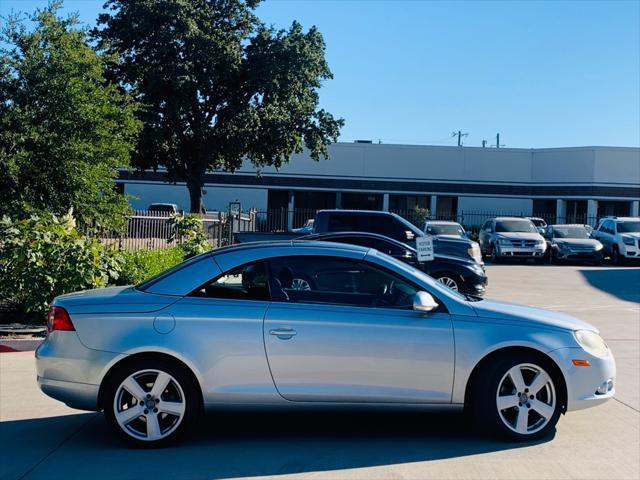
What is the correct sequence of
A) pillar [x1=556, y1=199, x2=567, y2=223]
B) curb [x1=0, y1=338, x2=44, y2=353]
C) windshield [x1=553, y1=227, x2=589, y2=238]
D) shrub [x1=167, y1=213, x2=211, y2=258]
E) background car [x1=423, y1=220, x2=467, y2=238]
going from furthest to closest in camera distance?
pillar [x1=556, y1=199, x2=567, y2=223]
windshield [x1=553, y1=227, x2=589, y2=238]
background car [x1=423, y1=220, x2=467, y2=238]
shrub [x1=167, y1=213, x2=211, y2=258]
curb [x1=0, y1=338, x2=44, y2=353]

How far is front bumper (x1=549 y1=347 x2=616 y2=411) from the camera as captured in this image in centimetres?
608

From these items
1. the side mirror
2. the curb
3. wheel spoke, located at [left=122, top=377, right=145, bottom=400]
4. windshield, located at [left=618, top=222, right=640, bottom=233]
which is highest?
windshield, located at [left=618, top=222, right=640, bottom=233]

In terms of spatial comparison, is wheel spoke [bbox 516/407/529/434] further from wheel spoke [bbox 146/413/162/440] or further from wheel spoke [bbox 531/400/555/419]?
wheel spoke [bbox 146/413/162/440]

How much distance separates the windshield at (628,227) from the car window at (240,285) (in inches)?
1096

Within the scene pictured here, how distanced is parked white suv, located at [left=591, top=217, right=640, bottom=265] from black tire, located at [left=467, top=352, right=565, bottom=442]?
84.6 feet

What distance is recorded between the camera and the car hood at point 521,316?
6137 millimetres

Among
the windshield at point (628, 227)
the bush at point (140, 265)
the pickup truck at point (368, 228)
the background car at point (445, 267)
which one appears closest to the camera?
the bush at point (140, 265)

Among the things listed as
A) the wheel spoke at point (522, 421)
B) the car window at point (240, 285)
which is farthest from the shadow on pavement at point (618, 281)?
the car window at point (240, 285)

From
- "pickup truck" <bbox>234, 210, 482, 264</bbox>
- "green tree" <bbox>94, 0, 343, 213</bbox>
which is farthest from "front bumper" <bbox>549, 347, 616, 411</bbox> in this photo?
"green tree" <bbox>94, 0, 343, 213</bbox>

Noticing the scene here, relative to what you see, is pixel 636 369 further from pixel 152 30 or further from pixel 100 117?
pixel 152 30

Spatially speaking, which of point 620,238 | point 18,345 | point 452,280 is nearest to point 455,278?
point 452,280

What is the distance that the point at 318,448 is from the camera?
6008 mm

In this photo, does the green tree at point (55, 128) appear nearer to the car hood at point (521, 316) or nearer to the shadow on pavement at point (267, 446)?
the shadow on pavement at point (267, 446)

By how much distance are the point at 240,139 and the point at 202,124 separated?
195cm
